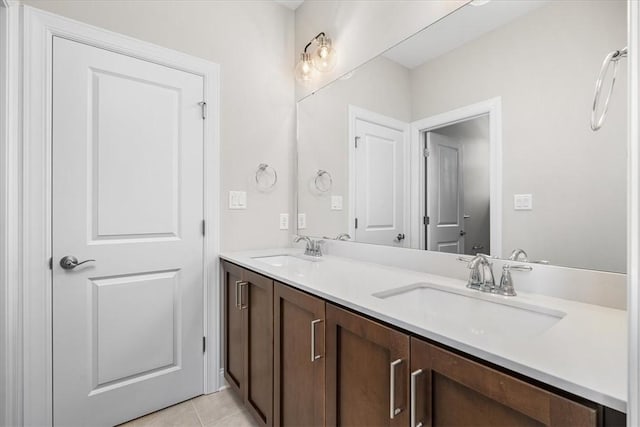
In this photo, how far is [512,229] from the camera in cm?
113

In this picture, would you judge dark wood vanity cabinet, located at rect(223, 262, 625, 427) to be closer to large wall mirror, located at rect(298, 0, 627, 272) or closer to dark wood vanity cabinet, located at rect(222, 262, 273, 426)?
dark wood vanity cabinet, located at rect(222, 262, 273, 426)

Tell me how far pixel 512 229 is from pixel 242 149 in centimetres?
163

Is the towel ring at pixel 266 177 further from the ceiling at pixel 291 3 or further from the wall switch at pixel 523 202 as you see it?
the wall switch at pixel 523 202

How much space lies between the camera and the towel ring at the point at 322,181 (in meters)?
2.07


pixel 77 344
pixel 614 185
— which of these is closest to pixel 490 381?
pixel 614 185

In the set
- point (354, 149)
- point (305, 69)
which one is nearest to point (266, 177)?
point (354, 149)

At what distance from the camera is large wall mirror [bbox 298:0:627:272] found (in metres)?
0.94

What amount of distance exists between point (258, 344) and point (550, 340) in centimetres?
122

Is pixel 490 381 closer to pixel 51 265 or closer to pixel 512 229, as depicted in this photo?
pixel 512 229

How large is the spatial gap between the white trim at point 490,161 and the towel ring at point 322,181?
689mm

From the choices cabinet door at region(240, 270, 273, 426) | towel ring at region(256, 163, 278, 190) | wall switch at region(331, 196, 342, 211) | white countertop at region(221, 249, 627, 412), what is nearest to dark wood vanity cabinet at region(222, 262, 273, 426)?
cabinet door at region(240, 270, 273, 426)

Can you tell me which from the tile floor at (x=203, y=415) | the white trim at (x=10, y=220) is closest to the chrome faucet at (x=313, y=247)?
the tile floor at (x=203, y=415)

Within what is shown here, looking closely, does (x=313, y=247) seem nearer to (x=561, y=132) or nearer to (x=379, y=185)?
(x=379, y=185)

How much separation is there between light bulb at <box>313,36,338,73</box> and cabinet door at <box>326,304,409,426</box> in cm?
165
